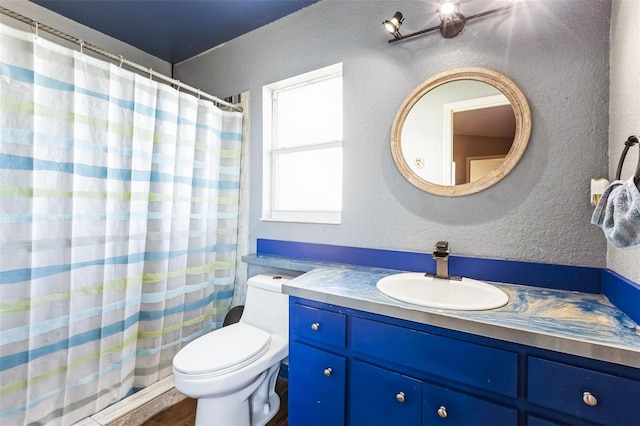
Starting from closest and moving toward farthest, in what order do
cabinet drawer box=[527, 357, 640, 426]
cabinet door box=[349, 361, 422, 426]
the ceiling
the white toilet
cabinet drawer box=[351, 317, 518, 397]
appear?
cabinet drawer box=[527, 357, 640, 426] → cabinet drawer box=[351, 317, 518, 397] → cabinet door box=[349, 361, 422, 426] → the white toilet → the ceiling

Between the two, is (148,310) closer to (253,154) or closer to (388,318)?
(253,154)

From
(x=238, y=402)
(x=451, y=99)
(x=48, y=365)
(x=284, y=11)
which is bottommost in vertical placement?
(x=238, y=402)

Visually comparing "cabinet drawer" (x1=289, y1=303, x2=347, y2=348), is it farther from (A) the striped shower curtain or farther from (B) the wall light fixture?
(B) the wall light fixture

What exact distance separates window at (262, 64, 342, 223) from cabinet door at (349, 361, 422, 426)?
92 cm

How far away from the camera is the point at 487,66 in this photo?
1.33m

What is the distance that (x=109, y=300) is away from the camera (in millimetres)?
1469

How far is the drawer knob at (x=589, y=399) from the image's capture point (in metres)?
0.74

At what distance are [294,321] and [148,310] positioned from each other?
3.32 feet

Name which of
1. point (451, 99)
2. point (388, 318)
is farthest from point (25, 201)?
point (451, 99)

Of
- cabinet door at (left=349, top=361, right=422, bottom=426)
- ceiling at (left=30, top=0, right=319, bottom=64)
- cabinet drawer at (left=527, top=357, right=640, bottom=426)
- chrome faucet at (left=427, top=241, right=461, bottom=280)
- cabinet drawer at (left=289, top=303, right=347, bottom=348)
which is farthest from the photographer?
ceiling at (left=30, top=0, right=319, bottom=64)

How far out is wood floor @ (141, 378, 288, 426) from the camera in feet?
4.99

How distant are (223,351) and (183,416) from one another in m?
0.59

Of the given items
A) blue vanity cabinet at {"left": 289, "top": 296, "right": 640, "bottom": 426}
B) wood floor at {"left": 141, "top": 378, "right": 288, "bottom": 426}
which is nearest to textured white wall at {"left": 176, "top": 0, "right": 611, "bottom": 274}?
blue vanity cabinet at {"left": 289, "top": 296, "right": 640, "bottom": 426}

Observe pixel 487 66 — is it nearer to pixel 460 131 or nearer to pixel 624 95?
pixel 460 131
